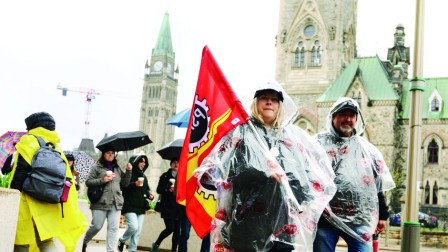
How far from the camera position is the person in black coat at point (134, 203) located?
9477 millimetres

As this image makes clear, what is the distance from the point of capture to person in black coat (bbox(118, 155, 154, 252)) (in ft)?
31.1

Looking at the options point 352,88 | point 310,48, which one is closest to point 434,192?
point 352,88

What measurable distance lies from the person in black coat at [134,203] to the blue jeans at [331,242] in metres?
4.72

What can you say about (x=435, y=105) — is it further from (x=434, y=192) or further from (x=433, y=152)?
(x=434, y=192)

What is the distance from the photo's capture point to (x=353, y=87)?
50344 mm

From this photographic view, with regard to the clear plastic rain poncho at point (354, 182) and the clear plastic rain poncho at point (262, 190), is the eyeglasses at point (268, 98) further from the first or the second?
the clear plastic rain poncho at point (354, 182)

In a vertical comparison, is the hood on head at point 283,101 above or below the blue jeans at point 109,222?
above

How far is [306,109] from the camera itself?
5228cm

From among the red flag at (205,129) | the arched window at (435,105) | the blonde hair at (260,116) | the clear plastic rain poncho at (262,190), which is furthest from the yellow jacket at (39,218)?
the arched window at (435,105)

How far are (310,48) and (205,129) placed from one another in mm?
49627

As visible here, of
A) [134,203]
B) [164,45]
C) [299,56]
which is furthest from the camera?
[164,45]

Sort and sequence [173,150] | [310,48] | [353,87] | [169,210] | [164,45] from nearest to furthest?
[169,210] < [173,150] < [353,87] < [310,48] < [164,45]

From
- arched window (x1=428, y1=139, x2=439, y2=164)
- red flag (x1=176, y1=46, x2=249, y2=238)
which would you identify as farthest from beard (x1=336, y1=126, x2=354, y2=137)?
arched window (x1=428, y1=139, x2=439, y2=164)

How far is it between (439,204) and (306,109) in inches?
519
